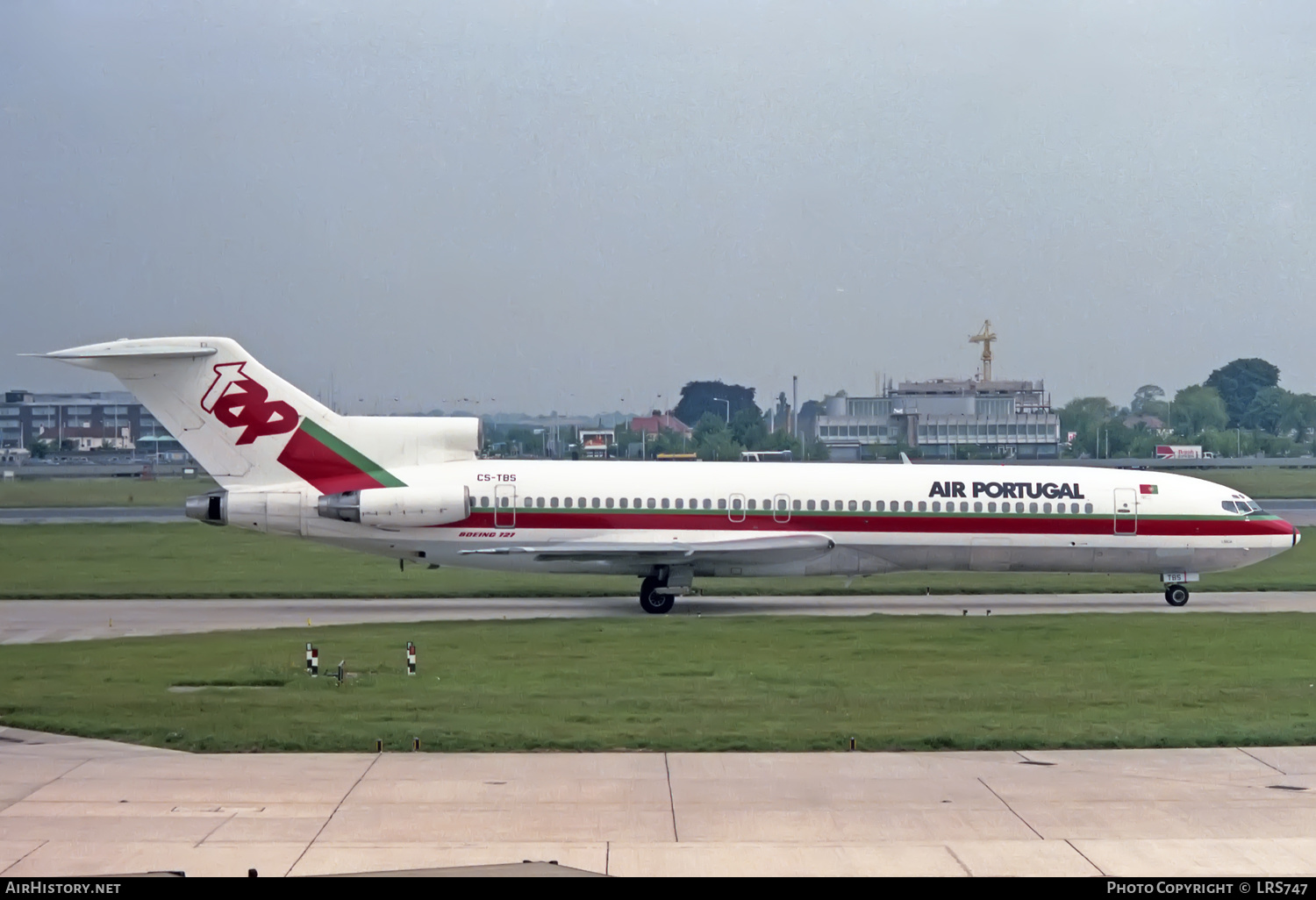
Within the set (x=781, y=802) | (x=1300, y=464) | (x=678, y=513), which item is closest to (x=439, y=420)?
(x=678, y=513)

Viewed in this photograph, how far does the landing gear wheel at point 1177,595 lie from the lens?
34.4 metres

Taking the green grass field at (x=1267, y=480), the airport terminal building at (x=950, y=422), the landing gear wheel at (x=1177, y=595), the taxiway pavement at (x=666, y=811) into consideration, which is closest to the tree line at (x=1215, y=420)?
the airport terminal building at (x=950, y=422)

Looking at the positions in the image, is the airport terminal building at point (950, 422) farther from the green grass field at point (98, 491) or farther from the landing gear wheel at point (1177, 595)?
the landing gear wheel at point (1177, 595)

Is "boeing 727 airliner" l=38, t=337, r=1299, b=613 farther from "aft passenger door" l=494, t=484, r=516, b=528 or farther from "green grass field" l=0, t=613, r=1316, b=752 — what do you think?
"green grass field" l=0, t=613, r=1316, b=752

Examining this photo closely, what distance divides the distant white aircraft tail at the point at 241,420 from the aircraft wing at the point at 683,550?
3447 mm

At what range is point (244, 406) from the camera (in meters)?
A: 33.7

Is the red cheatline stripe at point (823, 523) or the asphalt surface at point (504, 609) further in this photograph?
the red cheatline stripe at point (823, 523)

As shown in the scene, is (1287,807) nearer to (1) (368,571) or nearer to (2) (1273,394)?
(1) (368,571)

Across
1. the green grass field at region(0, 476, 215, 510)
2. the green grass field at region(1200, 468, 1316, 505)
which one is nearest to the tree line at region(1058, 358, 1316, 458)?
the green grass field at region(1200, 468, 1316, 505)

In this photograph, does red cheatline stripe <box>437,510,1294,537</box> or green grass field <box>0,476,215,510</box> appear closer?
red cheatline stripe <box>437,510,1294,537</box>

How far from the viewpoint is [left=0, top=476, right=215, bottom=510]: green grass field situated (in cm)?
7262

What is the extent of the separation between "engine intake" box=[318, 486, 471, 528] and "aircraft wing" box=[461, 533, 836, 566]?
1.07 meters

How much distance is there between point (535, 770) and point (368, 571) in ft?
90.1

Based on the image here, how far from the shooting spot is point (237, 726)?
60.4ft
